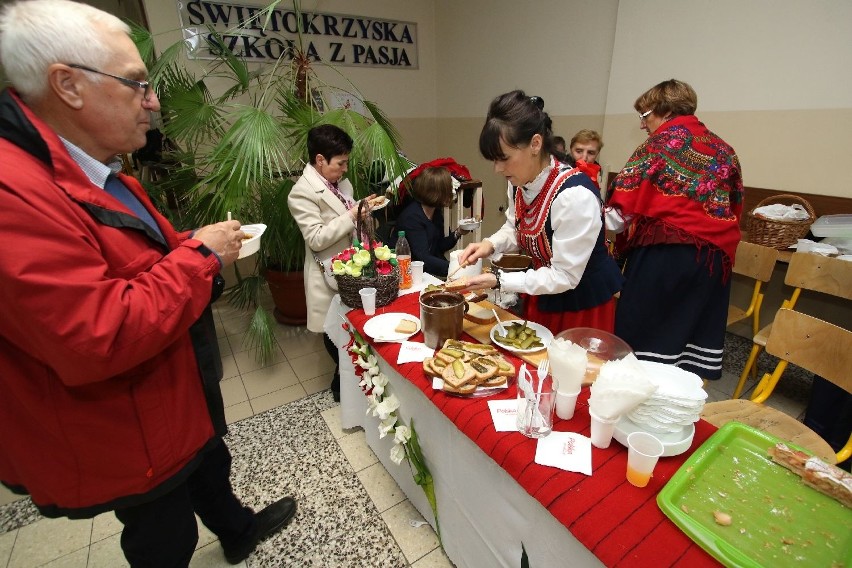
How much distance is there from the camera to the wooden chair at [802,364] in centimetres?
137

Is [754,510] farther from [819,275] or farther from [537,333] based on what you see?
[819,275]

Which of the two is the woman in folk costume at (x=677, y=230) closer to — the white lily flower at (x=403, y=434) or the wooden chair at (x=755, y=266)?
the wooden chair at (x=755, y=266)

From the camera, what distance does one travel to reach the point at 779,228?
243 cm

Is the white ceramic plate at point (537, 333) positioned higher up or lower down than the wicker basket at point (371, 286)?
lower down

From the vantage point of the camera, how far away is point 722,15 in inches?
103

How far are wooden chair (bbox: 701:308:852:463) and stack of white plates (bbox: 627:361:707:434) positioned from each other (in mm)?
674

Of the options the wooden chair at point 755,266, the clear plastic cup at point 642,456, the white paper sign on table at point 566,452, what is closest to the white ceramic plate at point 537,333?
the white paper sign on table at point 566,452

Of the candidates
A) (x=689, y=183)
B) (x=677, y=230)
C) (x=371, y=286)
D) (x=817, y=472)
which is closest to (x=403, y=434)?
(x=371, y=286)

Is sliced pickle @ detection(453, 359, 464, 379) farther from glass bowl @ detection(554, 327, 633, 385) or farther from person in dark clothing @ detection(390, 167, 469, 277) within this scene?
A: person in dark clothing @ detection(390, 167, 469, 277)

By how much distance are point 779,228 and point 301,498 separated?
121 inches

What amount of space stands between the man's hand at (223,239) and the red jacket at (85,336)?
66 millimetres

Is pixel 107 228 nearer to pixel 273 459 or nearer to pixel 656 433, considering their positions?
pixel 656 433

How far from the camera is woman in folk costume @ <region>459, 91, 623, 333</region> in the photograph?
4.18 feet

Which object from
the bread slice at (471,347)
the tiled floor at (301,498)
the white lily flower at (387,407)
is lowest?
the tiled floor at (301,498)
